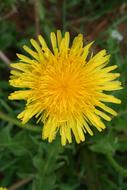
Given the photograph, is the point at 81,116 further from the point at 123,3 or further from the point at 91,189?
the point at 123,3

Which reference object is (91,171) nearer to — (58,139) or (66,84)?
(58,139)

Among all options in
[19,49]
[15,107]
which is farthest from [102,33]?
[15,107]

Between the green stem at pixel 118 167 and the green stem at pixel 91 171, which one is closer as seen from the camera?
the green stem at pixel 118 167

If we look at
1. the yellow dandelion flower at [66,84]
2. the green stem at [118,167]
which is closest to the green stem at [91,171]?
the green stem at [118,167]

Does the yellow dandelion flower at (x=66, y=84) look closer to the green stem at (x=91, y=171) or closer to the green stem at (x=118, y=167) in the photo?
the green stem at (x=118, y=167)

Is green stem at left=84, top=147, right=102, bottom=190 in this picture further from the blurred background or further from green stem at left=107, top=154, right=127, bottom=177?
green stem at left=107, top=154, right=127, bottom=177

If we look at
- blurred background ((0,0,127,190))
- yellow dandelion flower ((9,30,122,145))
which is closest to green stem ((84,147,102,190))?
blurred background ((0,0,127,190))
